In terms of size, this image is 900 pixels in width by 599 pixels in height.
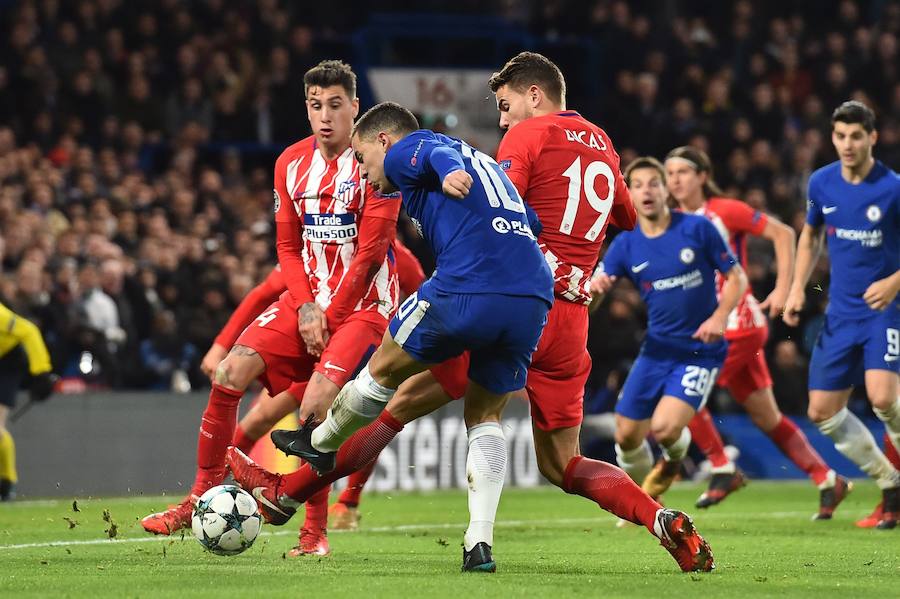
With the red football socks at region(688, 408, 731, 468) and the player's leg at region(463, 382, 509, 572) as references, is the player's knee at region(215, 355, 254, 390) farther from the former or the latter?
the red football socks at region(688, 408, 731, 468)

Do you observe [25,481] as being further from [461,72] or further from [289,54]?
[461,72]

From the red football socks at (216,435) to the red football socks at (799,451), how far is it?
490 cm

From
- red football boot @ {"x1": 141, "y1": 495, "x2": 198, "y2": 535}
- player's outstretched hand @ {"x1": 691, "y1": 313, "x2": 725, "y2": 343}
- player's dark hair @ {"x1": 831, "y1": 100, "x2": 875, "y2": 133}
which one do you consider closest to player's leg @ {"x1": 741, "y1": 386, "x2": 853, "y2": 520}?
player's outstretched hand @ {"x1": 691, "y1": 313, "x2": 725, "y2": 343}

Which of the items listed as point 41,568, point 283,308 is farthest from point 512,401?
point 41,568

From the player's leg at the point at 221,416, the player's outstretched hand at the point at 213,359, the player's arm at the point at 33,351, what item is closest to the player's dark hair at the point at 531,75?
the player's leg at the point at 221,416

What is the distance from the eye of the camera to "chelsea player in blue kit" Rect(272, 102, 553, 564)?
6.25 metres

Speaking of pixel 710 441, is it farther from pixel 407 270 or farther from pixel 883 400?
pixel 407 270

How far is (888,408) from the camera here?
31.7 feet

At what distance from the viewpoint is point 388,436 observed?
7.29 m

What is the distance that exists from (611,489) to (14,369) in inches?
285

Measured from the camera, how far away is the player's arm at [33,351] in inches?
481

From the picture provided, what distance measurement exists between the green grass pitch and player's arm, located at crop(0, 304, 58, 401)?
103cm

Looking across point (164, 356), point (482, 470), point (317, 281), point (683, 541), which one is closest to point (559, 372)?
point (482, 470)

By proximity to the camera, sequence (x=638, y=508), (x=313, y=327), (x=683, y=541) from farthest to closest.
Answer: (x=313, y=327), (x=638, y=508), (x=683, y=541)
